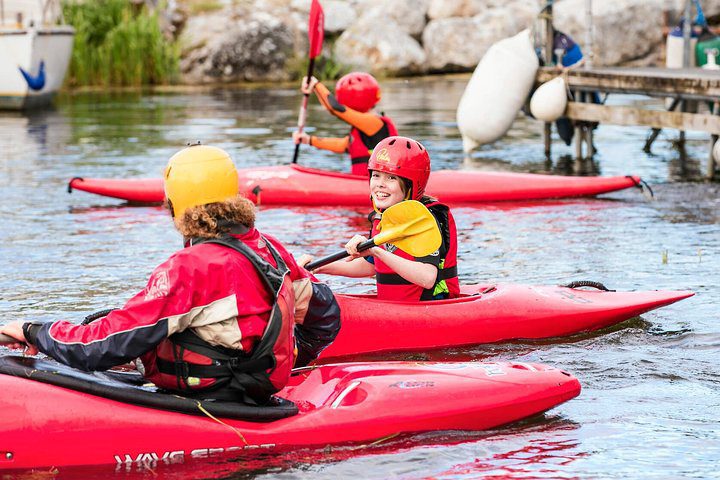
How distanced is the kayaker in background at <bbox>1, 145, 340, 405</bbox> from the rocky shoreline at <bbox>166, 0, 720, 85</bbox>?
1984 centimetres

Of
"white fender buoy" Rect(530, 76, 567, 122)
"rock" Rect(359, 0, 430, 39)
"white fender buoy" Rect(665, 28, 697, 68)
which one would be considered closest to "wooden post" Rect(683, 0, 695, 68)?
"white fender buoy" Rect(665, 28, 697, 68)

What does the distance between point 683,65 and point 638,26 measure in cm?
954

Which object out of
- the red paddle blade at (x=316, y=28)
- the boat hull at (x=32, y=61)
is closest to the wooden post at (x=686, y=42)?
the red paddle blade at (x=316, y=28)

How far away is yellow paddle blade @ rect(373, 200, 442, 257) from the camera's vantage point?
5.47 meters

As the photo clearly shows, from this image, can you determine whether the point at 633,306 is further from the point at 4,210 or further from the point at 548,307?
the point at 4,210

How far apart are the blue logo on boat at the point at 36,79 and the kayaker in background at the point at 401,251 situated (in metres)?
14.8

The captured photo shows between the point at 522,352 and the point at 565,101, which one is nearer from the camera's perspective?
the point at 522,352

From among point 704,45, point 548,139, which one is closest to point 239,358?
point 548,139

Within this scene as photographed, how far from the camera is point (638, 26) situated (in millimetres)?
22797

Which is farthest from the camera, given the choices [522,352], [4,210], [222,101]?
[222,101]

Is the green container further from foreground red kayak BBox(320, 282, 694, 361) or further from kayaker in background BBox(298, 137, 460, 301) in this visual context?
kayaker in background BBox(298, 137, 460, 301)

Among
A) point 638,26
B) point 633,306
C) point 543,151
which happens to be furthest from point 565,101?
point 638,26

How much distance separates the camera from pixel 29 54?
19.0m

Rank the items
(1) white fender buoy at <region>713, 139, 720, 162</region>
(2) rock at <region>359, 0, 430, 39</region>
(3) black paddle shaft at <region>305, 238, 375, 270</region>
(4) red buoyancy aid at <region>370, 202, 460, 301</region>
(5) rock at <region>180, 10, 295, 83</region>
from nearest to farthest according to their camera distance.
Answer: (3) black paddle shaft at <region>305, 238, 375, 270</region> → (4) red buoyancy aid at <region>370, 202, 460, 301</region> → (1) white fender buoy at <region>713, 139, 720, 162</region> → (5) rock at <region>180, 10, 295, 83</region> → (2) rock at <region>359, 0, 430, 39</region>
